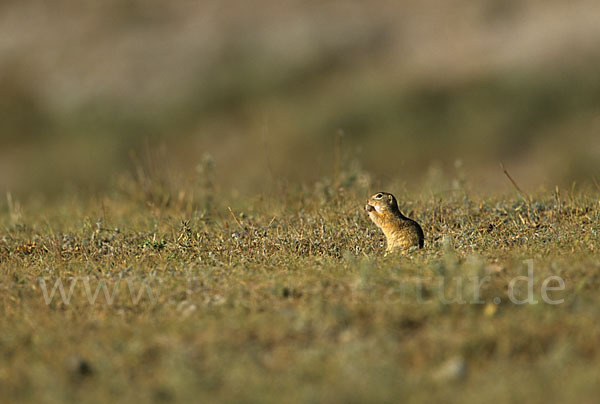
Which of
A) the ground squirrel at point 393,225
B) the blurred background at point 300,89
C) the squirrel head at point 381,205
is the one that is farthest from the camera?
the blurred background at point 300,89

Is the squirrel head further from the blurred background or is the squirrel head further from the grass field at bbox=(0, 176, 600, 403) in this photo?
the blurred background

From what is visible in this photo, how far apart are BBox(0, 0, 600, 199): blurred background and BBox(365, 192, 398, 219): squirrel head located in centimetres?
691

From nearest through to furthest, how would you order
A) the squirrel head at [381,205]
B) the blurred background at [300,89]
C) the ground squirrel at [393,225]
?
the ground squirrel at [393,225], the squirrel head at [381,205], the blurred background at [300,89]

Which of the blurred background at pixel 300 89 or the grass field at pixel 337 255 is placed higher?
the blurred background at pixel 300 89

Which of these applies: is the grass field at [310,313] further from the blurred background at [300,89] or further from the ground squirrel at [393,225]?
the blurred background at [300,89]

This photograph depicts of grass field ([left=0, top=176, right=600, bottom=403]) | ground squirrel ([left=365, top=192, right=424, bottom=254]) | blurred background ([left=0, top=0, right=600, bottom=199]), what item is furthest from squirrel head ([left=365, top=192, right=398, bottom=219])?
blurred background ([left=0, top=0, right=600, bottom=199])

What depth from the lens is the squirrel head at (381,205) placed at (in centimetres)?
565

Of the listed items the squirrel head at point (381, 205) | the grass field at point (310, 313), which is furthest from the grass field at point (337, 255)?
the squirrel head at point (381, 205)

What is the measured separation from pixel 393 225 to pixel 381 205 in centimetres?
23

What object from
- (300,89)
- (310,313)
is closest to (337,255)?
(310,313)

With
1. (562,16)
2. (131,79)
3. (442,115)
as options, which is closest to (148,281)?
(442,115)

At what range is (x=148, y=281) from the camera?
4809mm

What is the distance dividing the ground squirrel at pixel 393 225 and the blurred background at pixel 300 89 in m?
6.94

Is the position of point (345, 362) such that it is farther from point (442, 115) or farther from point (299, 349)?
point (442, 115)
